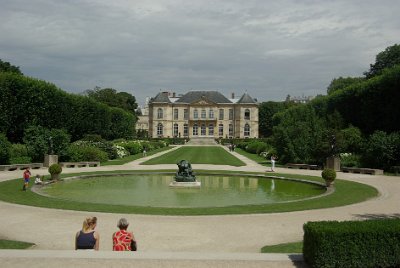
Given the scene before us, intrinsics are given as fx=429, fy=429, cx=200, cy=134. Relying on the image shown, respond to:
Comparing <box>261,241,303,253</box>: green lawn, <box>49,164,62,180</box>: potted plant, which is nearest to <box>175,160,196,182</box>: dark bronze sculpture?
<box>49,164,62,180</box>: potted plant

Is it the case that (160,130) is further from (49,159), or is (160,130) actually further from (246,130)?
(49,159)

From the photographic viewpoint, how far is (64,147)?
3250 cm

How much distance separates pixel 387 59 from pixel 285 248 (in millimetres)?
58778

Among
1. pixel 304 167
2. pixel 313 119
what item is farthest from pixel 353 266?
pixel 313 119

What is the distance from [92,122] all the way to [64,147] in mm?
17995

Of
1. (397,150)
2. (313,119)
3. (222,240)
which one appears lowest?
(222,240)

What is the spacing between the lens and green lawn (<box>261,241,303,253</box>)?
8.54 metres

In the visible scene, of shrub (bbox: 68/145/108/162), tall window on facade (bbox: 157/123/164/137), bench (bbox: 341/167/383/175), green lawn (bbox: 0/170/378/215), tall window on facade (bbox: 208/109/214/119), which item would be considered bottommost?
green lawn (bbox: 0/170/378/215)

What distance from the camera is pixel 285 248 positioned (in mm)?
8742

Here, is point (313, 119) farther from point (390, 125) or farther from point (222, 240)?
point (222, 240)

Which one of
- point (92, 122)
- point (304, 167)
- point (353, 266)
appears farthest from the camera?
point (92, 122)

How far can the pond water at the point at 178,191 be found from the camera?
16.1 metres

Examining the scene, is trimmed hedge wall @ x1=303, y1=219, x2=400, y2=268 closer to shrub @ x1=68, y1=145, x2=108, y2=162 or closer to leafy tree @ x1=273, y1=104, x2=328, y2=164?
leafy tree @ x1=273, y1=104, x2=328, y2=164

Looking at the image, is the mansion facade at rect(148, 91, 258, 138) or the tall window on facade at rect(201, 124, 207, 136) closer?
the mansion facade at rect(148, 91, 258, 138)
